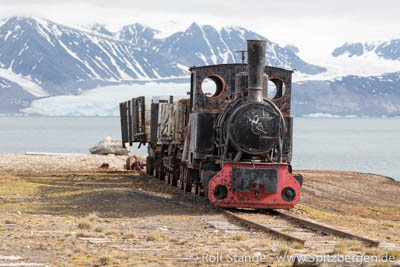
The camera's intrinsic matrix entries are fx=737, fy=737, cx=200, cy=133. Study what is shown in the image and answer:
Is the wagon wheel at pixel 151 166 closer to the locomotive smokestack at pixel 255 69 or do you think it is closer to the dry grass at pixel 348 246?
the locomotive smokestack at pixel 255 69

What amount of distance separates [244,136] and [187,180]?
540 cm

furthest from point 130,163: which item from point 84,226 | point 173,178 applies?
point 84,226

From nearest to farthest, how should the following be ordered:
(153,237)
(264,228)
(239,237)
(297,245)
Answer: (297,245), (153,237), (239,237), (264,228)

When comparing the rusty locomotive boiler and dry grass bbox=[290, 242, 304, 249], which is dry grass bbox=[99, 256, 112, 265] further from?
the rusty locomotive boiler

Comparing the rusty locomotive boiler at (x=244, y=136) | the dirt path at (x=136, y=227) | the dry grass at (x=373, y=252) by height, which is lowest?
the dirt path at (x=136, y=227)

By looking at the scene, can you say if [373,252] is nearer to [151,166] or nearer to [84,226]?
[84,226]

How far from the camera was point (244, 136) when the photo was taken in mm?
17562

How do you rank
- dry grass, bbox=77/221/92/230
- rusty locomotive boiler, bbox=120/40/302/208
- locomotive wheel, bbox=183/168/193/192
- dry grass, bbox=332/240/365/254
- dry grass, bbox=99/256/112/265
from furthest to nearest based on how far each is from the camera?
locomotive wheel, bbox=183/168/193/192 < rusty locomotive boiler, bbox=120/40/302/208 < dry grass, bbox=77/221/92/230 < dry grass, bbox=332/240/365/254 < dry grass, bbox=99/256/112/265

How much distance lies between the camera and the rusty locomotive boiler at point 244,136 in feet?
57.2

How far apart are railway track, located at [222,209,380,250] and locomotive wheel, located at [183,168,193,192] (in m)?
4.77

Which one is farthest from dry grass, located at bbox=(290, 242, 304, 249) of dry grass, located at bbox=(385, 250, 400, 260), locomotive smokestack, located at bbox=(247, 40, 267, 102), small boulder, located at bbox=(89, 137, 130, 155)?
small boulder, located at bbox=(89, 137, 130, 155)

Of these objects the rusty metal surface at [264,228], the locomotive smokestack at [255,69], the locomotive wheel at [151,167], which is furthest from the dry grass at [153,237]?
the locomotive wheel at [151,167]

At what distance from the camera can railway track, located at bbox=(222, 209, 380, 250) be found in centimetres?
1242

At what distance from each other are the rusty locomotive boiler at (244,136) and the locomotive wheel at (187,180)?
1170 mm
